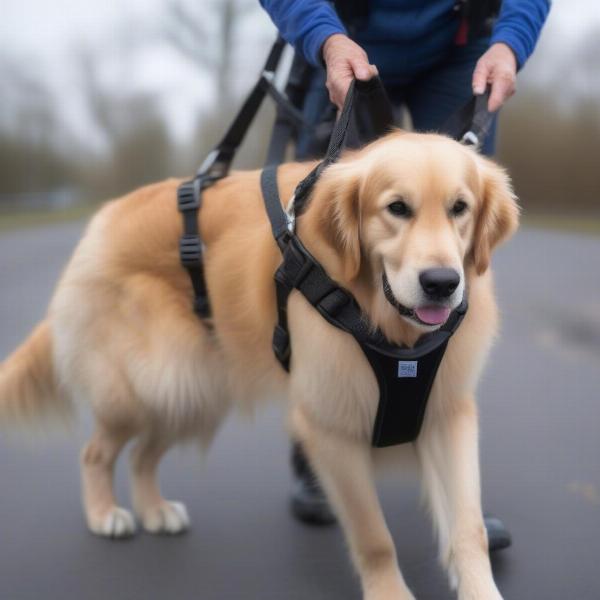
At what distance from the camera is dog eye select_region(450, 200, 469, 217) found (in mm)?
2227

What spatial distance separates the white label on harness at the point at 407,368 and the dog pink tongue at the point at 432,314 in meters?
0.21

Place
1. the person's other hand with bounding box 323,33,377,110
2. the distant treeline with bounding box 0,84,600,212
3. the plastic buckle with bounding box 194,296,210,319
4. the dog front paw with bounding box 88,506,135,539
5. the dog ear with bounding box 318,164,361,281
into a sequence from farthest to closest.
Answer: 1. the distant treeline with bounding box 0,84,600,212
2. the dog front paw with bounding box 88,506,135,539
3. the plastic buckle with bounding box 194,296,210,319
4. the person's other hand with bounding box 323,33,377,110
5. the dog ear with bounding box 318,164,361,281

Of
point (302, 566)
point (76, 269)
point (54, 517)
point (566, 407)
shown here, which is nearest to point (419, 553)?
point (302, 566)

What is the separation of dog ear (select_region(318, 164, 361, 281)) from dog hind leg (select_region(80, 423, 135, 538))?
50.5 inches

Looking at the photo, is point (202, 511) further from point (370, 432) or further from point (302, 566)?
point (370, 432)

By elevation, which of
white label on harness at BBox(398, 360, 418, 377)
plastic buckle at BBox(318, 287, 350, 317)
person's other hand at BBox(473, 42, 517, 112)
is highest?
person's other hand at BBox(473, 42, 517, 112)

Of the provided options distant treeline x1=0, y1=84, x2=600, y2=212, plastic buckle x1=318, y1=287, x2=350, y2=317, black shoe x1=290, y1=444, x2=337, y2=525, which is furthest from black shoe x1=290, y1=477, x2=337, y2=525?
distant treeline x1=0, y1=84, x2=600, y2=212

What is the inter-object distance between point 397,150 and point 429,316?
44cm

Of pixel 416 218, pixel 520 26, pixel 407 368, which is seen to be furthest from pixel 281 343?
pixel 520 26

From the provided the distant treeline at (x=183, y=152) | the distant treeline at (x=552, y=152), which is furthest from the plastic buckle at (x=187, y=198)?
the distant treeline at (x=552, y=152)

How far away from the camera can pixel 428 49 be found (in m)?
2.99

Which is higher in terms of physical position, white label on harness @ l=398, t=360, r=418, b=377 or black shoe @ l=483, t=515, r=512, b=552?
white label on harness @ l=398, t=360, r=418, b=377

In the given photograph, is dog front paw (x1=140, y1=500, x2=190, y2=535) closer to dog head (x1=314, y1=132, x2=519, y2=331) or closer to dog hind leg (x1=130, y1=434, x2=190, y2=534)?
dog hind leg (x1=130, y1=434, x2=190, y2=534)

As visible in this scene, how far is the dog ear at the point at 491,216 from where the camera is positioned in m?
2.33
